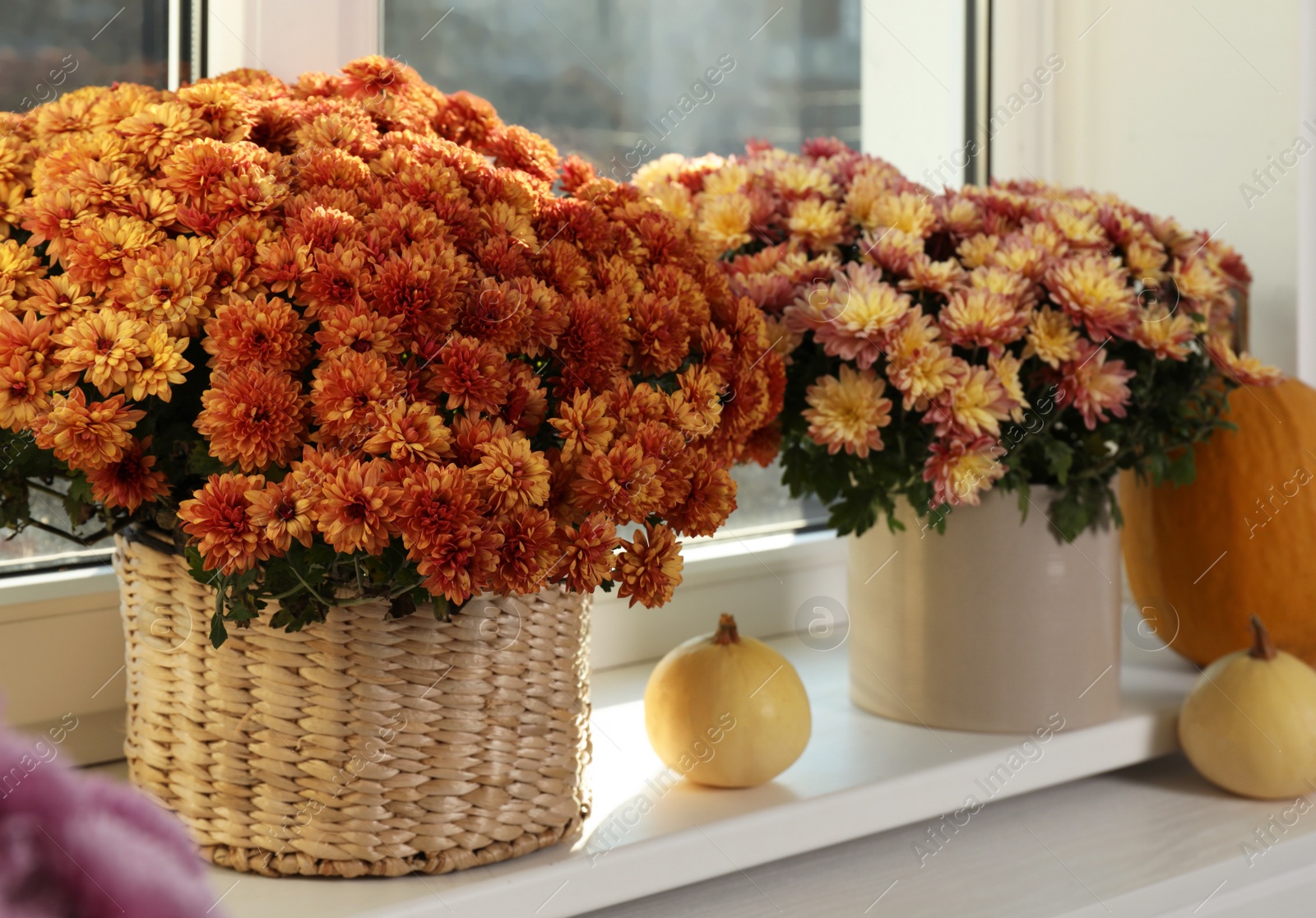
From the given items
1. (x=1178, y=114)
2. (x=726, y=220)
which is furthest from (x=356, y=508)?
(x=1178, y=114)

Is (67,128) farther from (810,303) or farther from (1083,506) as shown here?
(1083,506)

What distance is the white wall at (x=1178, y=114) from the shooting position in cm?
118

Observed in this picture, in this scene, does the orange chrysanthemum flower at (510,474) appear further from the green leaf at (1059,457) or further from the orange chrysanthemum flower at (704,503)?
the green leaf at (1059,457)

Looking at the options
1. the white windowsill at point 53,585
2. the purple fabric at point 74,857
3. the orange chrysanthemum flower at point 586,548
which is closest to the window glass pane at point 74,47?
the white windowsill at point 53,585

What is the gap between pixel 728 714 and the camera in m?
0.75

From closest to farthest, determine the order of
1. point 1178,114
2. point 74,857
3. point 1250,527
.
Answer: point 74,857 → point 1250,527 → point 1178,114

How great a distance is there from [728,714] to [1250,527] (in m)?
0.54

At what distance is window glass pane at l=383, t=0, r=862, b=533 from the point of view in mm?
985

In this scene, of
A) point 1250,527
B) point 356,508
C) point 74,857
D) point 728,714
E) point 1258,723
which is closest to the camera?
point 74,857

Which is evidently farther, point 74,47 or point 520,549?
point 74,47

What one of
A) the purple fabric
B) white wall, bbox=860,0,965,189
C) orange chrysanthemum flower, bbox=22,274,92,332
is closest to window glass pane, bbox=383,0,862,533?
white wall, bbox=860,0,965,189

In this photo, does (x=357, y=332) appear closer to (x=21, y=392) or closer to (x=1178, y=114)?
(x=21, y=392)

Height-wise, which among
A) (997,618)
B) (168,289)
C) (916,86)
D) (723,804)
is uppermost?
(916,86)

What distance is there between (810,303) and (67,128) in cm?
46
